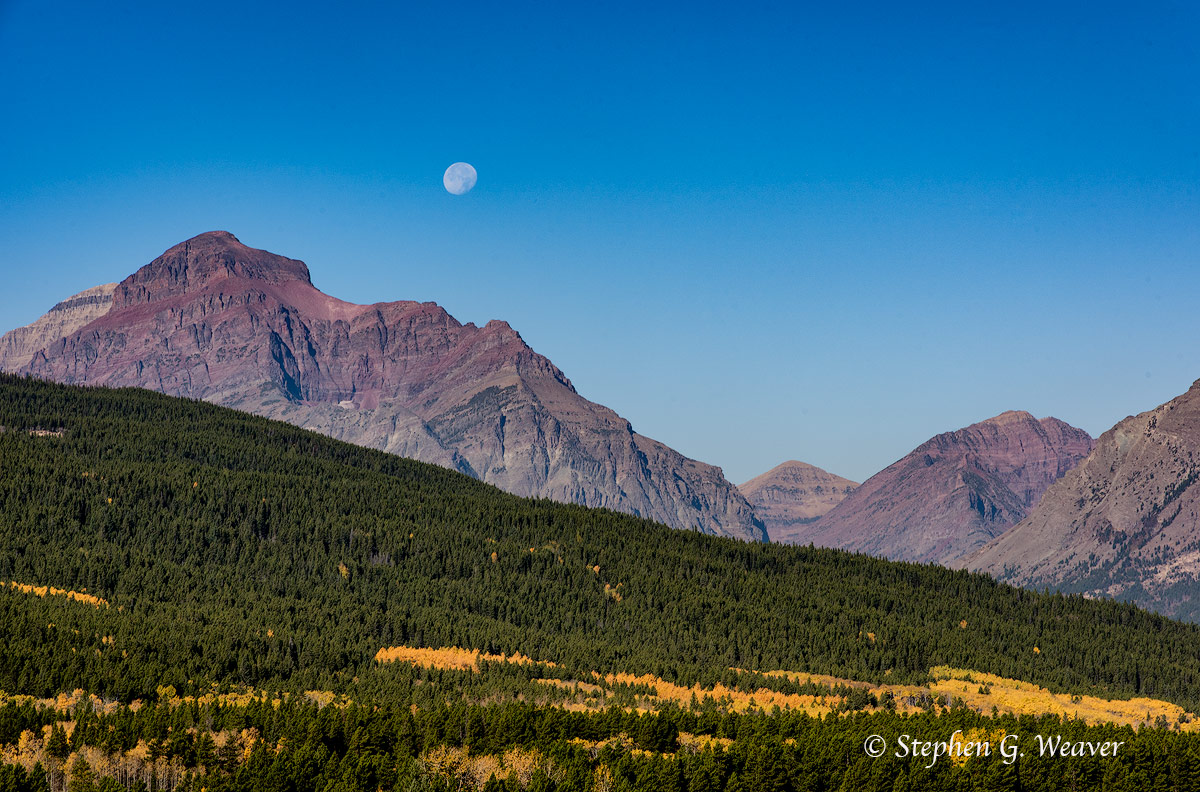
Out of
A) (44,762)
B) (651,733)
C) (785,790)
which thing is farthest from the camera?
(651,733)

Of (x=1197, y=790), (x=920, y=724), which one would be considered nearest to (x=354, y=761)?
(x=920, y=724)

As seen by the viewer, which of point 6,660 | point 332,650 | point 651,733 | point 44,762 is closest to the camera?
point 44,762

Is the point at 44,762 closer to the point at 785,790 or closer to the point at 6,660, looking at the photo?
the point at 6,660

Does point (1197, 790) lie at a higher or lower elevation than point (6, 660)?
lower

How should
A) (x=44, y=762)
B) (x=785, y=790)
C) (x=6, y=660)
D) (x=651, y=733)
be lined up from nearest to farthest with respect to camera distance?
1. (x=44, y=762)
2. (x=785, y=790)
3. (x=651, y=733)
4. (x=6, y=660)

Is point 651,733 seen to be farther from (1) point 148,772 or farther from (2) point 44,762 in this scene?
(2) point 44,762

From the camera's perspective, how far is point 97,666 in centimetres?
15400

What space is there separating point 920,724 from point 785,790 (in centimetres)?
2680

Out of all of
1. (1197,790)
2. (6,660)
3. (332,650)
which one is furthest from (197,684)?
(1197,790)

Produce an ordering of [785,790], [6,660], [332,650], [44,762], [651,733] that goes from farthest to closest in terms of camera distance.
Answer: [332,650]
[6,660]
[651,733]
[785,790]
[44,762]

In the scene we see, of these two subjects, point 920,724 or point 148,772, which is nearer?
point 148,772

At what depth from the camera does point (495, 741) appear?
129 meters

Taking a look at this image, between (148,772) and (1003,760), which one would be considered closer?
(148,772)

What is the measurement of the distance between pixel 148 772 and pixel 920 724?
290ft
